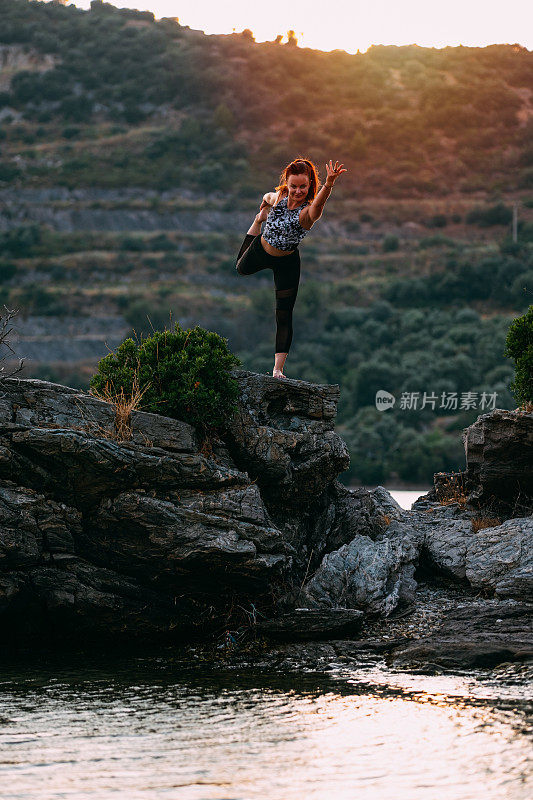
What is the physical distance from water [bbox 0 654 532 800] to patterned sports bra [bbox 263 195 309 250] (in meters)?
6.28

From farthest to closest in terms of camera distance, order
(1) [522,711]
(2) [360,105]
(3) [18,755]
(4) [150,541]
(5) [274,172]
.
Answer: (2) [360,105], (5) [274,172], (4) [150,541], (1) [522,711], (3) [18,755]

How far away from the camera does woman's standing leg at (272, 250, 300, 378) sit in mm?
15086

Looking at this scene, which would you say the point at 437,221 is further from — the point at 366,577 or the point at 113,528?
the point at 113,528

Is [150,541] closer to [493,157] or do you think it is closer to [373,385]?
[373,385]

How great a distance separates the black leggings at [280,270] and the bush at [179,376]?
1.07 m

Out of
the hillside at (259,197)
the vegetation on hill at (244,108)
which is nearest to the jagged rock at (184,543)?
the hillside at (259,197)

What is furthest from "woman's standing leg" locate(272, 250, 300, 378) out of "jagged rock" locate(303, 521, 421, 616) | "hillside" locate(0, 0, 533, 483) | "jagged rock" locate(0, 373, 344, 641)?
"hillside" locate(0, 0, 533, 483)

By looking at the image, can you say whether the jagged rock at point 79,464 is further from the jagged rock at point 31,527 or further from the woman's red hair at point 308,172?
the woman's red hair at point 308,172

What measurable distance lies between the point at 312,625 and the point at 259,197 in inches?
3583

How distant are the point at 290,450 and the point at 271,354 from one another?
57.6 meters

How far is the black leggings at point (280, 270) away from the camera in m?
14.8

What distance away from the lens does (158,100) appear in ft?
368

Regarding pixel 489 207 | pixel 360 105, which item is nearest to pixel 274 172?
pixel 360 105

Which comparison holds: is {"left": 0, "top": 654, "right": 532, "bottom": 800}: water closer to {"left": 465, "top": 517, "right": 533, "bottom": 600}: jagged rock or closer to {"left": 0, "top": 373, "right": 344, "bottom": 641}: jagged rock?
{"left": 0, "top": 373, "right": 344, "bottom": 641}: jagged rock
